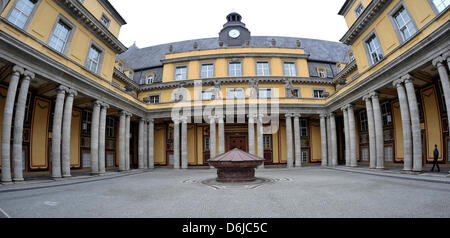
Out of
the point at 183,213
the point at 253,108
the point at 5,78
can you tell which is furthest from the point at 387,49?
the point at 5,78

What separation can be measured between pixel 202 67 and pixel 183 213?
24.3 metres

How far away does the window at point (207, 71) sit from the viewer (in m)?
27.4

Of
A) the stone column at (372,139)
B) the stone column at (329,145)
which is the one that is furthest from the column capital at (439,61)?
the stone column at (329,145)

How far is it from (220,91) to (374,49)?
1493cm

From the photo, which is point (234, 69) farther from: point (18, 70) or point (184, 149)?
point (18, 70)

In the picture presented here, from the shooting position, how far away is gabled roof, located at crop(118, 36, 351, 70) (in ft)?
104

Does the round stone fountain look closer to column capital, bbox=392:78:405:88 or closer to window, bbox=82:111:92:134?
column capital, bbox=392:78:405:88

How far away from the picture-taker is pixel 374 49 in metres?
17.9

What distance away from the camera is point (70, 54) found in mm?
15547

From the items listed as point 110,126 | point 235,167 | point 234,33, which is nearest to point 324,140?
point 235,167

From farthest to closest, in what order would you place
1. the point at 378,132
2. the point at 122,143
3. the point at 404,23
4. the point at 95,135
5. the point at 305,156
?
the point at 305,156 < the point at 122,143 < the point at 95,135 < the point at 378,132 < the point at 404,23

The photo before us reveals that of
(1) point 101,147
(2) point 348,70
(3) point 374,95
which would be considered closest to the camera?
(3) point 374,95

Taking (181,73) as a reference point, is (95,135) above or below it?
below

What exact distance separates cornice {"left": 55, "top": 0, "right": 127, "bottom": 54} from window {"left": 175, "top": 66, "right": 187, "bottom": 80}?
8374mm
